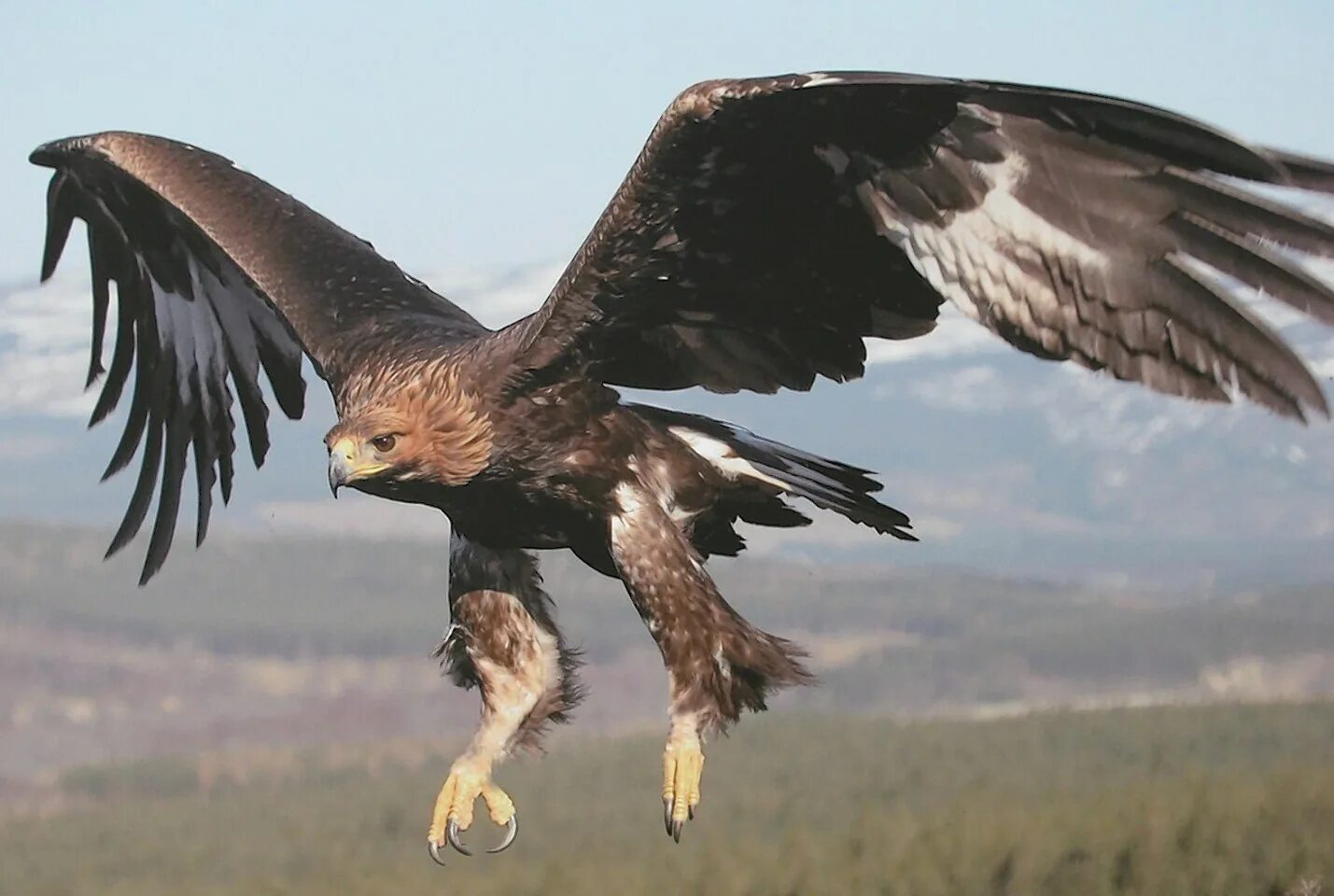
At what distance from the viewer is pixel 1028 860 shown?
55.2ft

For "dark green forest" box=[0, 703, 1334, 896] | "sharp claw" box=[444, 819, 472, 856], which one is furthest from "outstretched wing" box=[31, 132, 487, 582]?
"dark green forest" box=[0, 703, 1334, 896]

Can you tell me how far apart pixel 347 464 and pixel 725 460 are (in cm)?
132

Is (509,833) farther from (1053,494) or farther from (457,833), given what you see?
(1053,494)

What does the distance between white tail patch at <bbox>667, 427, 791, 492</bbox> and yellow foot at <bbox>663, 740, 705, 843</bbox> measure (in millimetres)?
966

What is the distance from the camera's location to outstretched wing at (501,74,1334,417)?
226 inches

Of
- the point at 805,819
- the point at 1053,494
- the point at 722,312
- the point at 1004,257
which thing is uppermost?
the point at 1004,257

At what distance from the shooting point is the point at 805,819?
93.8 feet

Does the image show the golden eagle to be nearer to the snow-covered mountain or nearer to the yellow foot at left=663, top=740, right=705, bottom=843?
the yellow foot at left=663, top=740, right=705, bottom=843

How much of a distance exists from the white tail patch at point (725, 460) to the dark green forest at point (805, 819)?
151 centimetres

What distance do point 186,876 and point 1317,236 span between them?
2601 cm

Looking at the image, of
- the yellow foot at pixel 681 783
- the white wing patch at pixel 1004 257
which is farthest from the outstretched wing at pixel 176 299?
the white wing patch at pixel 1004 257

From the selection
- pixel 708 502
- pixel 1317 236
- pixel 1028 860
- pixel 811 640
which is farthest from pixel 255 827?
pixel 811 640

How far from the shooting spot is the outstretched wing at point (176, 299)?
8414 mm

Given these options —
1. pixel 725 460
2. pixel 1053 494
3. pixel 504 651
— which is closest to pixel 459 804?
pixel 504 651
